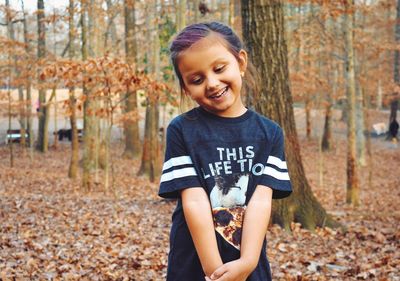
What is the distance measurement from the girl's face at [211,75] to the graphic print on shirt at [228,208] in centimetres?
30

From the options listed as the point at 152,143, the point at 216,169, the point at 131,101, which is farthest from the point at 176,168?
the point at 131,101

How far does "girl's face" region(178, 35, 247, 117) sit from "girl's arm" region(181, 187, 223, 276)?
38 cm

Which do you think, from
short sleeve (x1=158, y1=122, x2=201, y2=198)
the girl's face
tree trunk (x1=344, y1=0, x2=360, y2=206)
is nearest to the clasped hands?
short sleeve (x1=158, y1=122, x2=201, y2=198)

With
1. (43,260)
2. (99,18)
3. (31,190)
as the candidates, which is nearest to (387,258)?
(43,260)

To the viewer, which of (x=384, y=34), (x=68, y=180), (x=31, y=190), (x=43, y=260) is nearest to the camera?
(x=43, y=260)

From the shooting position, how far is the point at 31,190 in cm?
1558

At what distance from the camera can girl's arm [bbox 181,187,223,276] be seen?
7.27ft

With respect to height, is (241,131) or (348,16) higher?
(348,16)

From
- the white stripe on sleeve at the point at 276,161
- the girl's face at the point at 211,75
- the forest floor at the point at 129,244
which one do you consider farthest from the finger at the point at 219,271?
the forest floor at the point at 129,244

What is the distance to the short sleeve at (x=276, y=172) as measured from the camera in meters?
2.37

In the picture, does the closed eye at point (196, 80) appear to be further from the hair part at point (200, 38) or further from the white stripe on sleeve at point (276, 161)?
the white stripe on sleeve at point (276, 161)

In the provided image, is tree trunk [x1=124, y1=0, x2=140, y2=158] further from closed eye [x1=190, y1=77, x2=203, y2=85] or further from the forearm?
the forearm

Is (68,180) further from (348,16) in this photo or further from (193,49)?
(193,49)

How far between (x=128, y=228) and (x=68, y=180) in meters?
10.1
